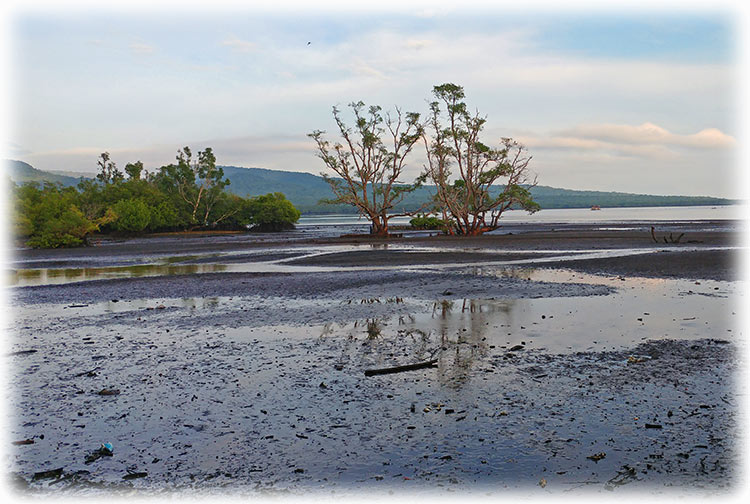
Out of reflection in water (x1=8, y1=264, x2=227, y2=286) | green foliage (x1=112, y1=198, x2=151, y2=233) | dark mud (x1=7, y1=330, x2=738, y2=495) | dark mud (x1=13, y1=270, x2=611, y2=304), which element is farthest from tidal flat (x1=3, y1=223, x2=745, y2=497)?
green foliage (x1=112, y1=198, x2=151, y2=233)

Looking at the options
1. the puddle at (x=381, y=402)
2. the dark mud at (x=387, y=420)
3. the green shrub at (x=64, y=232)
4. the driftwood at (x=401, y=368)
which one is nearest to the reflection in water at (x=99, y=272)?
the puddle at (x=381, y=402)

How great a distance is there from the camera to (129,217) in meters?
78.2

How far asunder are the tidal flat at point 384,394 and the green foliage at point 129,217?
213 ft

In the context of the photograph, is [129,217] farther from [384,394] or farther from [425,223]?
[384,394]

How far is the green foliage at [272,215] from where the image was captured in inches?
3654

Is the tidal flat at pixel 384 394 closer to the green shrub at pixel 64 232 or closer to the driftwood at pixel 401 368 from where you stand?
the driftwood at pixel 401 368

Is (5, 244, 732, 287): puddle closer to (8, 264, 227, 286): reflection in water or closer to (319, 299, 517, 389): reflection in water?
(8, 264, 227, 286): reflection in water

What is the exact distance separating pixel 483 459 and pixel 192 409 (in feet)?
13.2

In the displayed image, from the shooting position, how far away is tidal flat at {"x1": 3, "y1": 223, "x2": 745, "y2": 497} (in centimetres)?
553

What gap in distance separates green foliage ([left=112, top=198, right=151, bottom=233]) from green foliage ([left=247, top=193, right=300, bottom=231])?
19211 millimetres

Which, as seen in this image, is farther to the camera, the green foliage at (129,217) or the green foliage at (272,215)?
the green foliage at (272,215)

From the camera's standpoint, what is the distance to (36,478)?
18.5 feet

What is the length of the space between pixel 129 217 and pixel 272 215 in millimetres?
22572

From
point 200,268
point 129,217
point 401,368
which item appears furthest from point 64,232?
point 401,368
